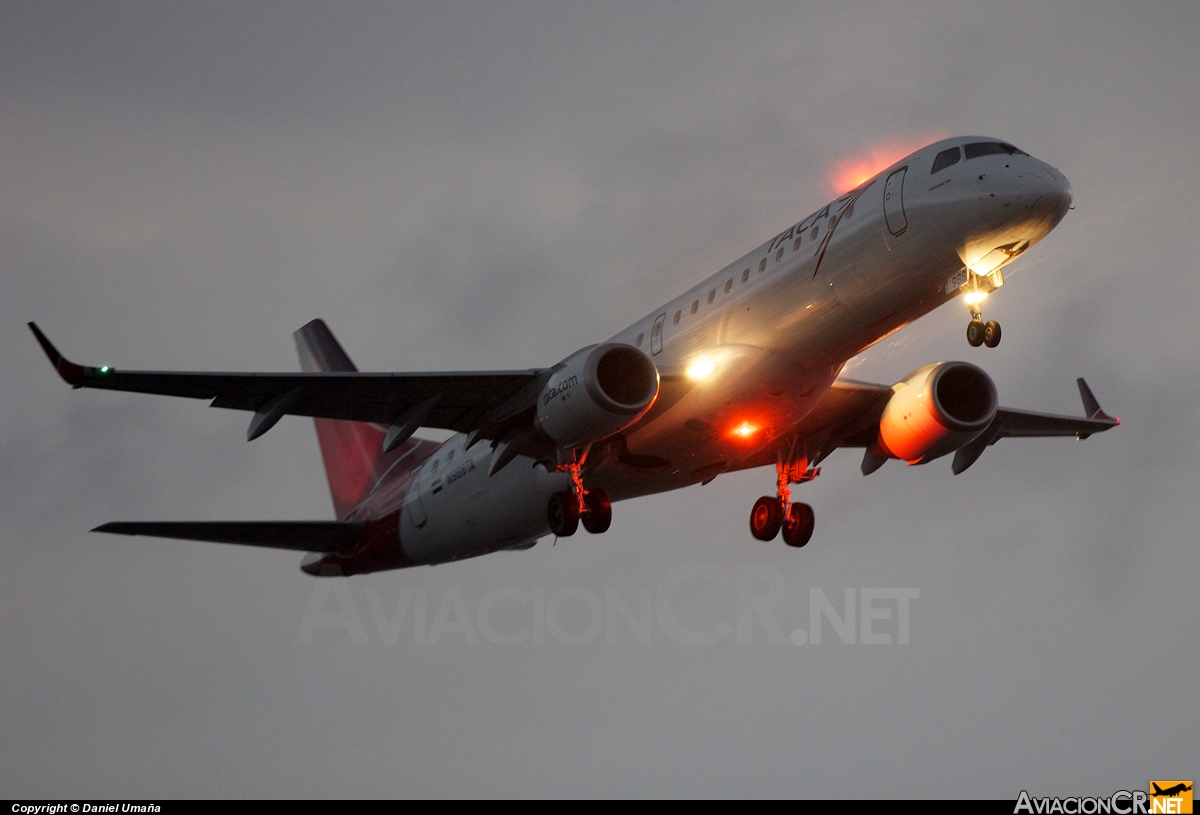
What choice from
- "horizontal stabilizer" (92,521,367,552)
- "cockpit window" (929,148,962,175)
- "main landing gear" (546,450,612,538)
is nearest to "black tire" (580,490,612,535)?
"main landing gear" (546,450,612,538)

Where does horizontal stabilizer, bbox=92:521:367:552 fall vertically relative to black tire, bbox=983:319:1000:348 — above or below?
above

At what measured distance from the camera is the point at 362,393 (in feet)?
89.9

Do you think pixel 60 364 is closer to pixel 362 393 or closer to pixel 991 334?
pixel 362 393

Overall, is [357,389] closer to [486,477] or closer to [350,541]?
[486,477]

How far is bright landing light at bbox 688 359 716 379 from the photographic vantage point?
85.2ft

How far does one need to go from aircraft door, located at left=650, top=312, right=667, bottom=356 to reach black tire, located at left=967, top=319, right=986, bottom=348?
255 inches

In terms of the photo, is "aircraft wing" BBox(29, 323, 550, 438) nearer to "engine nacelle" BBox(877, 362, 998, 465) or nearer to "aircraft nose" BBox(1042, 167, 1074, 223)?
"engine nacelle" BBox(877, 362, 998, 465)

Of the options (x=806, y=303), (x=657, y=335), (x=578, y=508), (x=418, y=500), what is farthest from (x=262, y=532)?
Answer: (x=806, y=303)

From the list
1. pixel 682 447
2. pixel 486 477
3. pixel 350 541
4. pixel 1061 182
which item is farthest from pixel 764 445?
pixel 350 541

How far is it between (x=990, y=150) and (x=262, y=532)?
66.4 ft

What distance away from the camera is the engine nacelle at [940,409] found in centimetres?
2891

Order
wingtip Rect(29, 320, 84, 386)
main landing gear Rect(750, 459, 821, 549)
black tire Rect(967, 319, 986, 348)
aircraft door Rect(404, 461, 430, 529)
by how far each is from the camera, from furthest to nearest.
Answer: aircraft door Rect(404, 461, 430, 529) → main landing gear Rect(750, 459, 821, 549) → black tire Rect(967, 319, 986, 348) → wingtip Rect(29, 320, 84, 386)

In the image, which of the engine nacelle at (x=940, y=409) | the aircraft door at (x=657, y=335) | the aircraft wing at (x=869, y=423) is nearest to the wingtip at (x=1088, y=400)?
the aircraft wing at (x=869, y=423)

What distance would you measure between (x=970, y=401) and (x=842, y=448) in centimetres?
407
